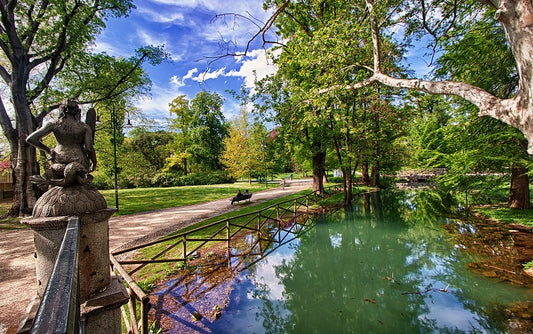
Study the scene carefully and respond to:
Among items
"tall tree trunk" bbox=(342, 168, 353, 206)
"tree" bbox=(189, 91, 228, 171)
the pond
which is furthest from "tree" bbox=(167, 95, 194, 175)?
the pond

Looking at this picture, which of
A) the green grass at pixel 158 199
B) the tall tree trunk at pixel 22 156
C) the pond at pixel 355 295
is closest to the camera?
the pond at pixel 355 295

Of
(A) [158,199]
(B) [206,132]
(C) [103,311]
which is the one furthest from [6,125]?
(B) [206,132]

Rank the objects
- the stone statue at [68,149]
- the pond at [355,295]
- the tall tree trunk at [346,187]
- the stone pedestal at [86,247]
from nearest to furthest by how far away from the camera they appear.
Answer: the stone pedestal at [86,247]
the stone statue at [68,149]
the pond at [355,295]
the tall tree trunk at [346,187]

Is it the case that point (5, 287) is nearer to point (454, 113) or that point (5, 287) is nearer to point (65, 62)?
point (65, 62)

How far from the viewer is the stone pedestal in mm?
2361

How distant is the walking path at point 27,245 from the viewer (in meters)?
4.77

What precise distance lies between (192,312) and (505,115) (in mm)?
6731

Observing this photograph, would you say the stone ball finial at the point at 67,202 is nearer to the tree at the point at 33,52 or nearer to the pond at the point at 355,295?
the pond at the point at 355,295

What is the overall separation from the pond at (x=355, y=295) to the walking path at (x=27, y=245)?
264cm

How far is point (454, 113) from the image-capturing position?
9438 mm

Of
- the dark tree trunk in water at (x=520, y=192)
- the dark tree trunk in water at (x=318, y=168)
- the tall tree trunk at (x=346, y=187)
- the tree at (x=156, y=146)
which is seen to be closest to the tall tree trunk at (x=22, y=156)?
the dark tree trunk in water at (x=318, y=168)

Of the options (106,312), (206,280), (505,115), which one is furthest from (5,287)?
(505,115)

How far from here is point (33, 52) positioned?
13.9 meters

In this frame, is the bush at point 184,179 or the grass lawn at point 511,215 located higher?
the bush at point 184,179
